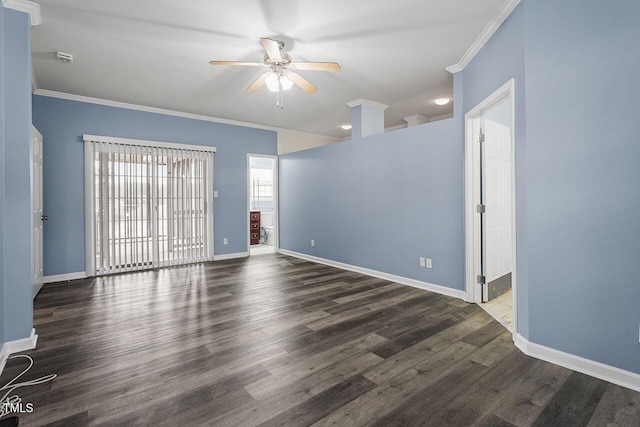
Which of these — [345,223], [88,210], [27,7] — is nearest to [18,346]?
[27,7]

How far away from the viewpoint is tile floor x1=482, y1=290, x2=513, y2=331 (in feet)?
9.66

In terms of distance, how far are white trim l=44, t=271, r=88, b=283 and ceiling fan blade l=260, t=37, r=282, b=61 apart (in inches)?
171

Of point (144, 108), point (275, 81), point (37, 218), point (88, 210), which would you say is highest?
point (144, 108)

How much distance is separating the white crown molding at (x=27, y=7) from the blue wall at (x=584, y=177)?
12.7 feet

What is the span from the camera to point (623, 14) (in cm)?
189

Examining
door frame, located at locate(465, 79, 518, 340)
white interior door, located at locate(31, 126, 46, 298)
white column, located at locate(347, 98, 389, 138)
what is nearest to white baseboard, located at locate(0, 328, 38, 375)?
white interior door, located at locate(31, 126, 46, 298)

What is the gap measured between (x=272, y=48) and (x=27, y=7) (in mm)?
1954

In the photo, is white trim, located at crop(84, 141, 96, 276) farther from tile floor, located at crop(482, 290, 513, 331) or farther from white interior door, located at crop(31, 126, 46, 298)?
tile floor, located at crop(482, 290, 513, 331)

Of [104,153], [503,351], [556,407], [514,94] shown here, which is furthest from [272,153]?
[556,407]

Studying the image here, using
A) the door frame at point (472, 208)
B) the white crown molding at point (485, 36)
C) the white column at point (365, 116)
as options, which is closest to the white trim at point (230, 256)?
the white column at point (365, 116)

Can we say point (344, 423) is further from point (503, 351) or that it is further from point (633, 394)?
point (633, 394)

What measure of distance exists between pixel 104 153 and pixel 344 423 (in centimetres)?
523

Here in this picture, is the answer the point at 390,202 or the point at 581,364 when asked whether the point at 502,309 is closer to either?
the point at 581,364

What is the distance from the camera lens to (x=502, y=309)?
3262 mm
